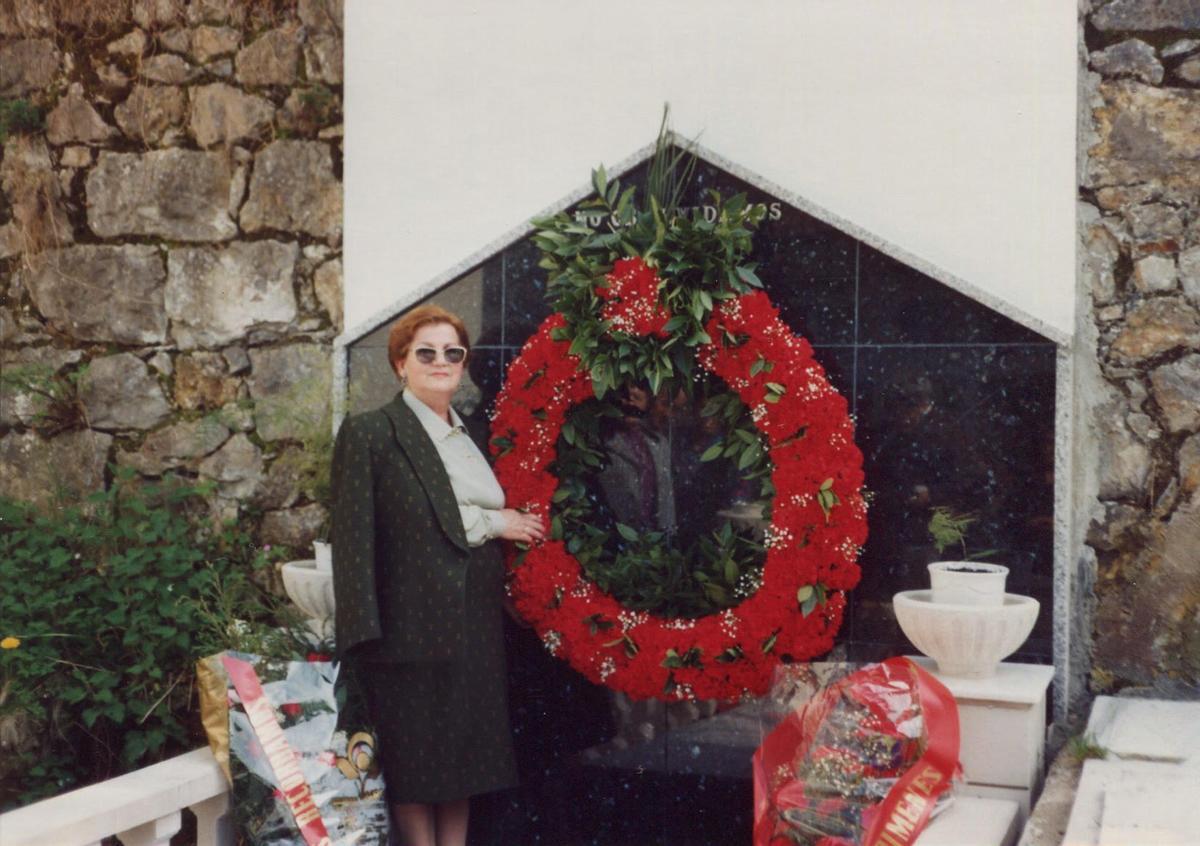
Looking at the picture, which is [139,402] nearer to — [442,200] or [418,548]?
[442,200]

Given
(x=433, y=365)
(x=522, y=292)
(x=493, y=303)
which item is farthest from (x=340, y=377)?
(x=433, y=365)

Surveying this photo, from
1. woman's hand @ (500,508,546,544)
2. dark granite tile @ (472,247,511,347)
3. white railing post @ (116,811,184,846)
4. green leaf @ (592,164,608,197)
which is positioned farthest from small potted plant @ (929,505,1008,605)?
white railing post @ (116,811,184,846)

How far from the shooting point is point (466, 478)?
3654 mm

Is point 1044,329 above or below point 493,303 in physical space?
below

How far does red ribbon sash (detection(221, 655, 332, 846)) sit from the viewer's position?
10.8ft

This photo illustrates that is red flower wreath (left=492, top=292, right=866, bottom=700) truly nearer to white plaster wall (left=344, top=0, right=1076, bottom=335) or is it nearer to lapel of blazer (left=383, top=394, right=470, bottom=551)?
lapel of blazer (left=383, top=394, right=470, bottom=551)

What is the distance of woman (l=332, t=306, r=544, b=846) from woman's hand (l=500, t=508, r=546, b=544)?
104mm

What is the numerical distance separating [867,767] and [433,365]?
1.62 meters

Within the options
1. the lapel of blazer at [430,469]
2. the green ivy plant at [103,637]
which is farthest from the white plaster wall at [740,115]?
the green ivy plant at [103,637]

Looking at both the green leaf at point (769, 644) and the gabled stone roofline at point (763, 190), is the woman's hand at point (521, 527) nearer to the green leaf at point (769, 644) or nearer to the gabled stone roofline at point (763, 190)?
the green leaf at point (769, 644)

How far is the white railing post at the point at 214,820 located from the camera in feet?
11.0

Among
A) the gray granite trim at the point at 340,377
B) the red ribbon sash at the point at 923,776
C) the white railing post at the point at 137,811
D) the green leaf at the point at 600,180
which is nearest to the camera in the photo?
the white railing post at the point at 137,811

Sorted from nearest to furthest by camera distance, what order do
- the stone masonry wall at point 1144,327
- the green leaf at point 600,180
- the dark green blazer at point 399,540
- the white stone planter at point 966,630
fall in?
1. the white stone planter at point 966,630
2. the dark green blazer at point 399,540
3. the stone masonry wall at point 1144,327
4. the green leaf at point 600,180

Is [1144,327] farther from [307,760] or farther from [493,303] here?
[307,760]
